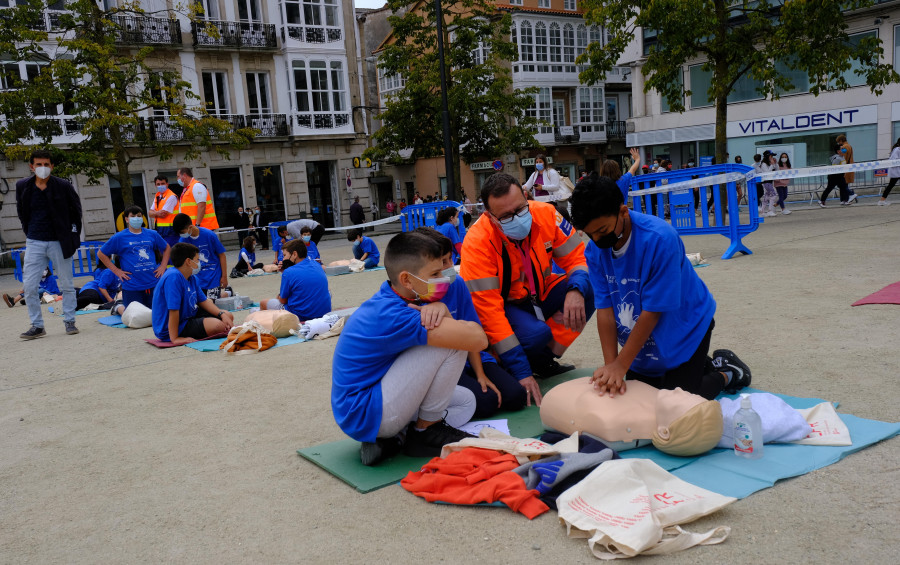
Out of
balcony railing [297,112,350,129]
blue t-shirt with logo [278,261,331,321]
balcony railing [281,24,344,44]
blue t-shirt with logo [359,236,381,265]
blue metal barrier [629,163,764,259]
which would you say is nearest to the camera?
blue t-shirt with logo [278,261,331,321]

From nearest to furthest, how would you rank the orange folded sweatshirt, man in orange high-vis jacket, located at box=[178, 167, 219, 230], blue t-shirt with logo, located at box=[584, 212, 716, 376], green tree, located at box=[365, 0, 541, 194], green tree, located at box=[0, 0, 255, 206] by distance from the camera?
the orange folded sweatshirt, blue t-shirt with logo, located at box=[584, 212, 716, 376], man in orange high-vis jacket, located at box=[178, 167, 219, 230], green tree, located at box=[0, 0, 255, 206], green tree, located at box=[365, 0, 541, 194]

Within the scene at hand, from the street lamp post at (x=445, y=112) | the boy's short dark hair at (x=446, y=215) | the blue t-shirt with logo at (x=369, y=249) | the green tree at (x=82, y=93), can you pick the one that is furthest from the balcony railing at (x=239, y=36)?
the boy's short dark hair at (x=446, y=215)

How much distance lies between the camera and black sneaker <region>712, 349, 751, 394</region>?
4309 millimetres

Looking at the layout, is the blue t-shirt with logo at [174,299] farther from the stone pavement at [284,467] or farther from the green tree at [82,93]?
the green tree at [82,93]

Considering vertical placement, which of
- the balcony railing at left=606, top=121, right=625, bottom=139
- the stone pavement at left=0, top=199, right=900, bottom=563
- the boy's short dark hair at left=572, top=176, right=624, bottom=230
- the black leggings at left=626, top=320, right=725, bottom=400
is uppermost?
the balcony railing at left=606, top=121, right=625, bottom=139

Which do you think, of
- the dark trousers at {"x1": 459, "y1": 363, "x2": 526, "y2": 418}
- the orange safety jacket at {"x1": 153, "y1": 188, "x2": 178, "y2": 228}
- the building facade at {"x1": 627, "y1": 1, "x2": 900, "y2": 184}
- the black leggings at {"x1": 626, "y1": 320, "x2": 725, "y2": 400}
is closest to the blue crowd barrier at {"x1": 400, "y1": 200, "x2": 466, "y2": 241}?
the orange safety jacket at {"x1": 153, "y1": 188, "x2": 178, "y2": 228}

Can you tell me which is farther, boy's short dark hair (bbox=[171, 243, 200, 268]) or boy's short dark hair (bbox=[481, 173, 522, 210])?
boy's short dark hair (bbox=[171, 243, 200, 268])

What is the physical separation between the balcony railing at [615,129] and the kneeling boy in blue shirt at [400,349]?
42.2 metres

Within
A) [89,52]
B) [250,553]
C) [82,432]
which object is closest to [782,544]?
[250,553]

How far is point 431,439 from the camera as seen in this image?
3.82 meters

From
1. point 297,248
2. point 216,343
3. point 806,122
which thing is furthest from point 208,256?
point 806,122

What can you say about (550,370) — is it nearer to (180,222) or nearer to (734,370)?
(734,370)

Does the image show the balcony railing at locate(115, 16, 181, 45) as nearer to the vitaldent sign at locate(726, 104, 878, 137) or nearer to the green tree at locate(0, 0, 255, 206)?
the green tree at locate(0, 0, 255, 206)

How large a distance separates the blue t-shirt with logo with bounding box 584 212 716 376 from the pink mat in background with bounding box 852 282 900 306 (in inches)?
131
